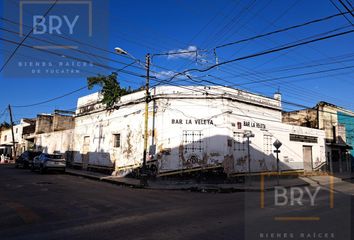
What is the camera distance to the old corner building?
20625 millimetres

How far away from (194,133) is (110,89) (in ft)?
29.9

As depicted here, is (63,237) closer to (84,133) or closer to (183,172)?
(183,172)

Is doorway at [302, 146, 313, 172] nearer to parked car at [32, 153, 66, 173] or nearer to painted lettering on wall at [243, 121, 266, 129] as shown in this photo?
painted lettering on wall at [243, 121, 266, 129]

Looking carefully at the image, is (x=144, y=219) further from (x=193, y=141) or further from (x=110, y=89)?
(x=110, y=89)

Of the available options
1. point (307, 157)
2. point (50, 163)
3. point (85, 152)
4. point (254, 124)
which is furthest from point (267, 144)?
point (50, 163)

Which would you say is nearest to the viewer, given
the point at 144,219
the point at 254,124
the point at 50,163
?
the point at 144,219

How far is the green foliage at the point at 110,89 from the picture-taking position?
A: 25.3m

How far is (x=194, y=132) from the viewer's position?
68.4 ft

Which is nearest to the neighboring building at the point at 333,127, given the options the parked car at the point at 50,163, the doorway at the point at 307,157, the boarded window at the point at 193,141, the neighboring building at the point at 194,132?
the doorway at the point at 307,157

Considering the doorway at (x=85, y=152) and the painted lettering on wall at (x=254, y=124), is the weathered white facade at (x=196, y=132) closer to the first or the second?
the painted lettering on wall at (x=254, y=124)

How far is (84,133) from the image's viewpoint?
94.2ft

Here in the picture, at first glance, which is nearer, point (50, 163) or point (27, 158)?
point (50, 163)

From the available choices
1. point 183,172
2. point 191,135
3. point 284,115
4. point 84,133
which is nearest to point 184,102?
point 191,135

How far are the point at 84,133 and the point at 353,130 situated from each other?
30133mm
